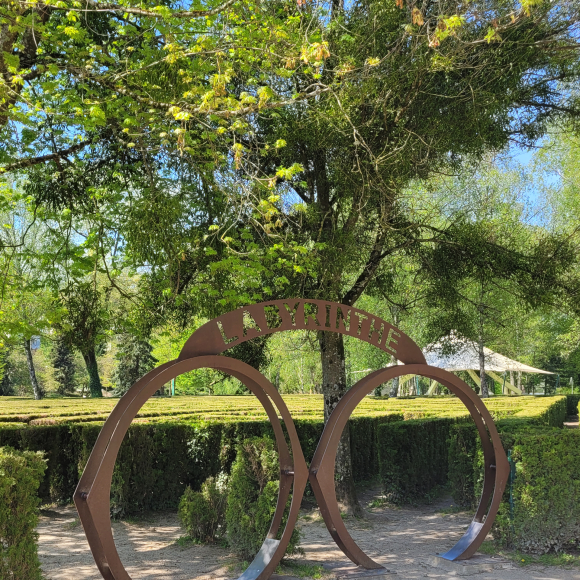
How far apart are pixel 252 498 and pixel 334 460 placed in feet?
5.04

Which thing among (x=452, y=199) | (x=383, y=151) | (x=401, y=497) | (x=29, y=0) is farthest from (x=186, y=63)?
(x=452, y=199)

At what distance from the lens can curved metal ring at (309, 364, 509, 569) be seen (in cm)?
548

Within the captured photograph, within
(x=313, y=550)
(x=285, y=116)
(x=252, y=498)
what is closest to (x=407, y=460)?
(x=313, y=550)

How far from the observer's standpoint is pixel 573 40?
24.9 feet

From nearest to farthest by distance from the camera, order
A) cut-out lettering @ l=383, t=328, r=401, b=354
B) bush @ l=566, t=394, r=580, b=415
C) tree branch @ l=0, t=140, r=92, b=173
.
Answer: cut-out lettering @ l=383, t=328, r=401, b=354
tree branch @ l=0, t=140, r=92, b=173
bush @ l=566, t=394, r=580, b=415

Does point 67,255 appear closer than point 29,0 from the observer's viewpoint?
No

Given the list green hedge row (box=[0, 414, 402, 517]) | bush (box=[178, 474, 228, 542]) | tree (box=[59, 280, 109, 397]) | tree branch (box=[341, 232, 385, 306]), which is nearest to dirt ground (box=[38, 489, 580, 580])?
bush (box=[178, 474, 228, 542])

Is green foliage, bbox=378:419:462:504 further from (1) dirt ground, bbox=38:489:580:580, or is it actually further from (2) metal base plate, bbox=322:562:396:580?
(2) metal base plate, bbox=322:562:396:580

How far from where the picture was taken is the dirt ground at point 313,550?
616cm

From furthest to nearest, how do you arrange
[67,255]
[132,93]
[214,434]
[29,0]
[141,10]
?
[214,434], [67,255], [132,93], [141,10], [29,0]

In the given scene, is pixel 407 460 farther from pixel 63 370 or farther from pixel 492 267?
pixel 63 370

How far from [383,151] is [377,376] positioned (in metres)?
2.58

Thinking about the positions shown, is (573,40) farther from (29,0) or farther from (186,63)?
(29,0)

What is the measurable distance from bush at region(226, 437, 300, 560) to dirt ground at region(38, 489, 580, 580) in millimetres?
264
